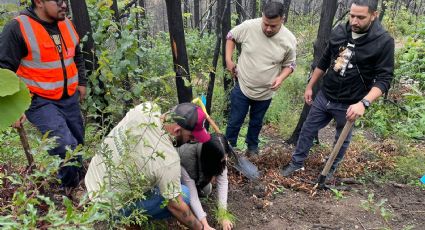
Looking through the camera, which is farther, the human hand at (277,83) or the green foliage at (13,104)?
the human hand at (277,83)

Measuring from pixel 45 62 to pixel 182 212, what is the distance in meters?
1.62

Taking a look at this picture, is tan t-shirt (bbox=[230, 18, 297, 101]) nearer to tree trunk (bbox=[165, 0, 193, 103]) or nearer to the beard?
tree trunk (bbox=[165, 0, 193, 103])

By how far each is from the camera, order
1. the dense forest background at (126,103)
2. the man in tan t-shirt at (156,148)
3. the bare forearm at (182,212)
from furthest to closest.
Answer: the bare forearm at (182,212)
the man in tan t-shirt at (156,148)
the dense forest background at (126,103)

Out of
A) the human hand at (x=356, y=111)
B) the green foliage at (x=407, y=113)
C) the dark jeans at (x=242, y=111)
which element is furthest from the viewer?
the green foliage at (x=407, y=113)

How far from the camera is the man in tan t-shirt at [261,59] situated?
3570 mm

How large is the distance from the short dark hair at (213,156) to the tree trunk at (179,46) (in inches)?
24.3

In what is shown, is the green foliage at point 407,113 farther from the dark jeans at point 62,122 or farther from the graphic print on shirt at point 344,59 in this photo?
the dark jeans at point 62,122

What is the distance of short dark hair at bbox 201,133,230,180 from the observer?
2.60 meters

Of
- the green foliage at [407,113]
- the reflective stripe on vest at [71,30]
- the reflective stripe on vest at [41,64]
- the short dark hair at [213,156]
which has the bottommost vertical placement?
the green foliage at [407,113]

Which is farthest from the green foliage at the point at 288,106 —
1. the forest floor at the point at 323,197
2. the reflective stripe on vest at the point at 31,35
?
the reflective stripe on vest at the point at 31,35

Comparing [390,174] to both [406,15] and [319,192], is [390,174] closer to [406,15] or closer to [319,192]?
[319,192]

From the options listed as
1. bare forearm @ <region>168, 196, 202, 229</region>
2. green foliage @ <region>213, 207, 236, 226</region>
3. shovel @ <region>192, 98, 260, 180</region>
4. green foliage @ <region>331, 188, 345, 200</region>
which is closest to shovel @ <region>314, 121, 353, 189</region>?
green foliage @ <region>331, 188, 345, 200</region>

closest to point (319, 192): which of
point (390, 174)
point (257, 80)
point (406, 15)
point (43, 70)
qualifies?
point (390, 174)

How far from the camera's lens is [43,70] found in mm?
2838
